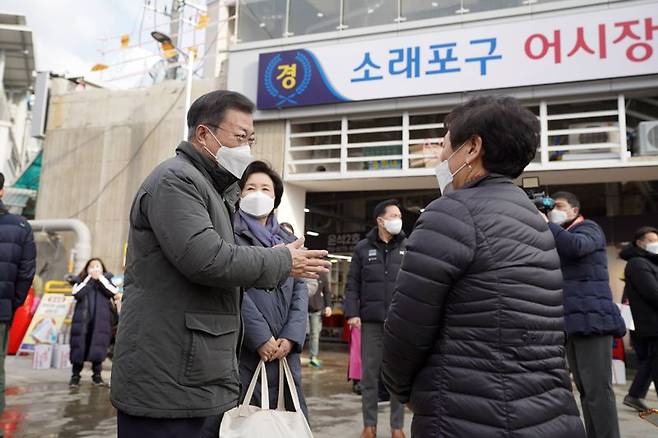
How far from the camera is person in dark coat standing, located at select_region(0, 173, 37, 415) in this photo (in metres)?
4.12

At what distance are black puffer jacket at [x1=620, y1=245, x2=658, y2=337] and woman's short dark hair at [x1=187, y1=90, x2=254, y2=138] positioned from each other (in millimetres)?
4504

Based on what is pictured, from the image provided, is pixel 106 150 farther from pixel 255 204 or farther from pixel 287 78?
pixel 255 204

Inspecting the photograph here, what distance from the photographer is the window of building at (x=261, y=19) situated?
A: 11.2 metres

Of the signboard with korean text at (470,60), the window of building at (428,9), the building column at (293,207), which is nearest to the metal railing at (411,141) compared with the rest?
the building column at (293,207)

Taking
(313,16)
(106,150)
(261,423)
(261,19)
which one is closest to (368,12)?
(313,16)

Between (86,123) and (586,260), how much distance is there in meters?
12.4

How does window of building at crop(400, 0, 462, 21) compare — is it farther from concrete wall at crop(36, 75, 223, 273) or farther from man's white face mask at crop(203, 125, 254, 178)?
man's white face mask at crop(203, 125, 254, 178)

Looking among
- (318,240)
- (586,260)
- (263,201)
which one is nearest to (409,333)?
(263,201)

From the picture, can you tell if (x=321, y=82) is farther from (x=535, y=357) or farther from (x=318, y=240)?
(x=535, y=357)

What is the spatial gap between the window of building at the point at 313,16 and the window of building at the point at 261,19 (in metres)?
0.25

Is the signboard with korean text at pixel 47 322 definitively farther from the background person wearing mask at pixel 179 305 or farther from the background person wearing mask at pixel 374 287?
the background person wearing mask at pixel 179 305

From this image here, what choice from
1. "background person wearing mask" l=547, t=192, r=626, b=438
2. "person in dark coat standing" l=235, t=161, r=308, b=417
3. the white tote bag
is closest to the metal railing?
"background person wearing mask" l=547, t=192, r=626, b=438

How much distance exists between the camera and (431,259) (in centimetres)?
170

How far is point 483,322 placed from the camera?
166cm
